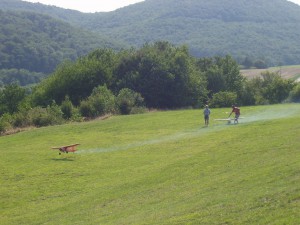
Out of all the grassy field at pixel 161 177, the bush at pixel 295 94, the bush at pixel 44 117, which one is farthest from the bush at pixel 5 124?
the bush at pixel 295 94

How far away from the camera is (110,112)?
6388 centimetres

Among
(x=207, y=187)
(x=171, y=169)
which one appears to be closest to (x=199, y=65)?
(x=171, y=169)

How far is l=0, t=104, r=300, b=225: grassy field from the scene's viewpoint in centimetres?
1650

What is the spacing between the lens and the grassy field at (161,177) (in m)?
16.5

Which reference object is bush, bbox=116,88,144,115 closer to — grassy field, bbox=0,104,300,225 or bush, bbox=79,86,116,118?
bush, bbox=79,86,116,118

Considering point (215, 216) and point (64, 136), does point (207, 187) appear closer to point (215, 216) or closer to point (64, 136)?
point (215, 216)

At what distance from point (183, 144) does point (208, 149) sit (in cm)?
450

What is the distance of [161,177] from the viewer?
2458cm

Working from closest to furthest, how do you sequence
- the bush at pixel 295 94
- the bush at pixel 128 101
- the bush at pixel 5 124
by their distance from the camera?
1. the bush at pixel 5 124
2. the bush at pixel 128 101
3. the bush at pixel 295 94

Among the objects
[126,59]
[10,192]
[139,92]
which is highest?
[126,59]

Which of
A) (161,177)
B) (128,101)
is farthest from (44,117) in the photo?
(161,177)

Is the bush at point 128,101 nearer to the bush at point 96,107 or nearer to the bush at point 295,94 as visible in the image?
the bush at point 96,107

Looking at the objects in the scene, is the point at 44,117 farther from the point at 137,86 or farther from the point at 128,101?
the point at 137,86

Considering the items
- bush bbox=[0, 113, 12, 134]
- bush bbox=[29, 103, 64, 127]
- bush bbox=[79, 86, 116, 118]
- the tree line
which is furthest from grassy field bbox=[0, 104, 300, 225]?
the tree line
